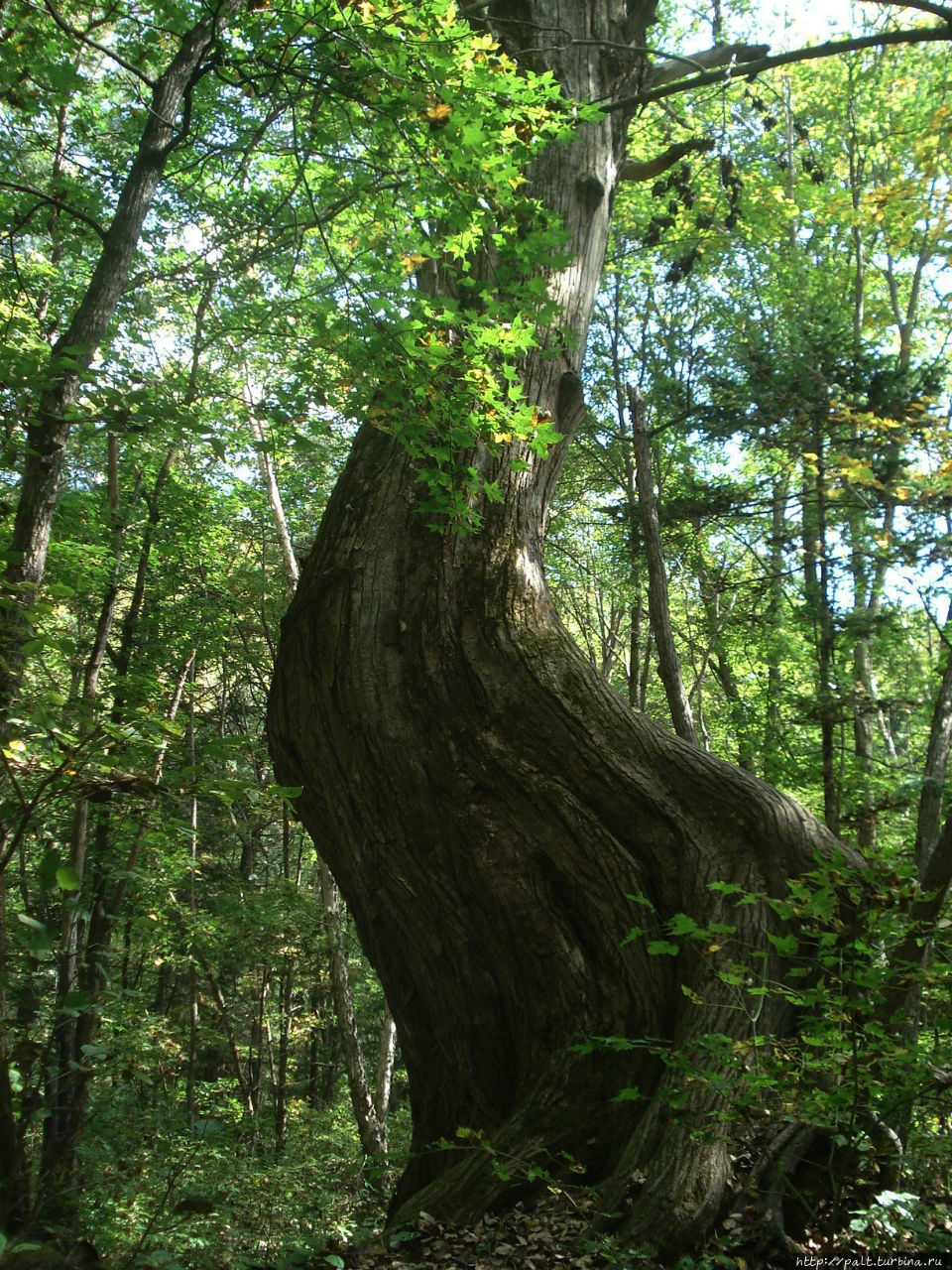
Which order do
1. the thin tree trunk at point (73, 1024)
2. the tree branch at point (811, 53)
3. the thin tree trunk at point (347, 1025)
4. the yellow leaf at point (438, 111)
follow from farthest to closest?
the thin tree trunk at point (347, 1025), the thin tree trunk at point (73, 1024), the tree branch at point (811, 53), the yellow leaf at point (438, 111)

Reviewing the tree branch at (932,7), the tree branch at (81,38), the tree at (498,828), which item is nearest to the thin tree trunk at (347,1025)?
the tree at (498,828)

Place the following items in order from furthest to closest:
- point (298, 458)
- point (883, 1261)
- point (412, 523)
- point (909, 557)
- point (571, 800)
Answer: point (298, 458) < point (909, 557) < point (412, 523) < point (571, 800) < point (883, 1261)

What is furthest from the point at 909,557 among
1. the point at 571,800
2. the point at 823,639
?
the point at 571,800

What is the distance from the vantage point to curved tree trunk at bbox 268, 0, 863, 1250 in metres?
3.72

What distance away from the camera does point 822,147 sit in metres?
13.8

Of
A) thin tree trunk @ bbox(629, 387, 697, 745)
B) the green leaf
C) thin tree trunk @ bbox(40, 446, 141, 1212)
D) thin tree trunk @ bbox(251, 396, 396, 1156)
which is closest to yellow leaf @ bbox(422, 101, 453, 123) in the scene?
the green leaf

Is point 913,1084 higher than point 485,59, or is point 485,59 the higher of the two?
point 485,59

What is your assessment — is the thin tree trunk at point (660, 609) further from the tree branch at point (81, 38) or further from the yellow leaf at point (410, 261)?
the tree branch at point (81, 38)

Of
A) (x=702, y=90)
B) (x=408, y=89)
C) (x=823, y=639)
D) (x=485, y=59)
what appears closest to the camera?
(x=408, y=89)

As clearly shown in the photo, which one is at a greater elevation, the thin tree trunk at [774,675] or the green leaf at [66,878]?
the thin tree trunk at [774,675]

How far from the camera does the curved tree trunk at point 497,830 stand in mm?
3725

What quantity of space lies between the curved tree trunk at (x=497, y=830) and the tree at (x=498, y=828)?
0.03 ft

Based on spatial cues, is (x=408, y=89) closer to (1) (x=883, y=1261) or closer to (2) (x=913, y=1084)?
(2) (x=913, y=1084)

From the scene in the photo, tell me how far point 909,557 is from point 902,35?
4.30 meters
